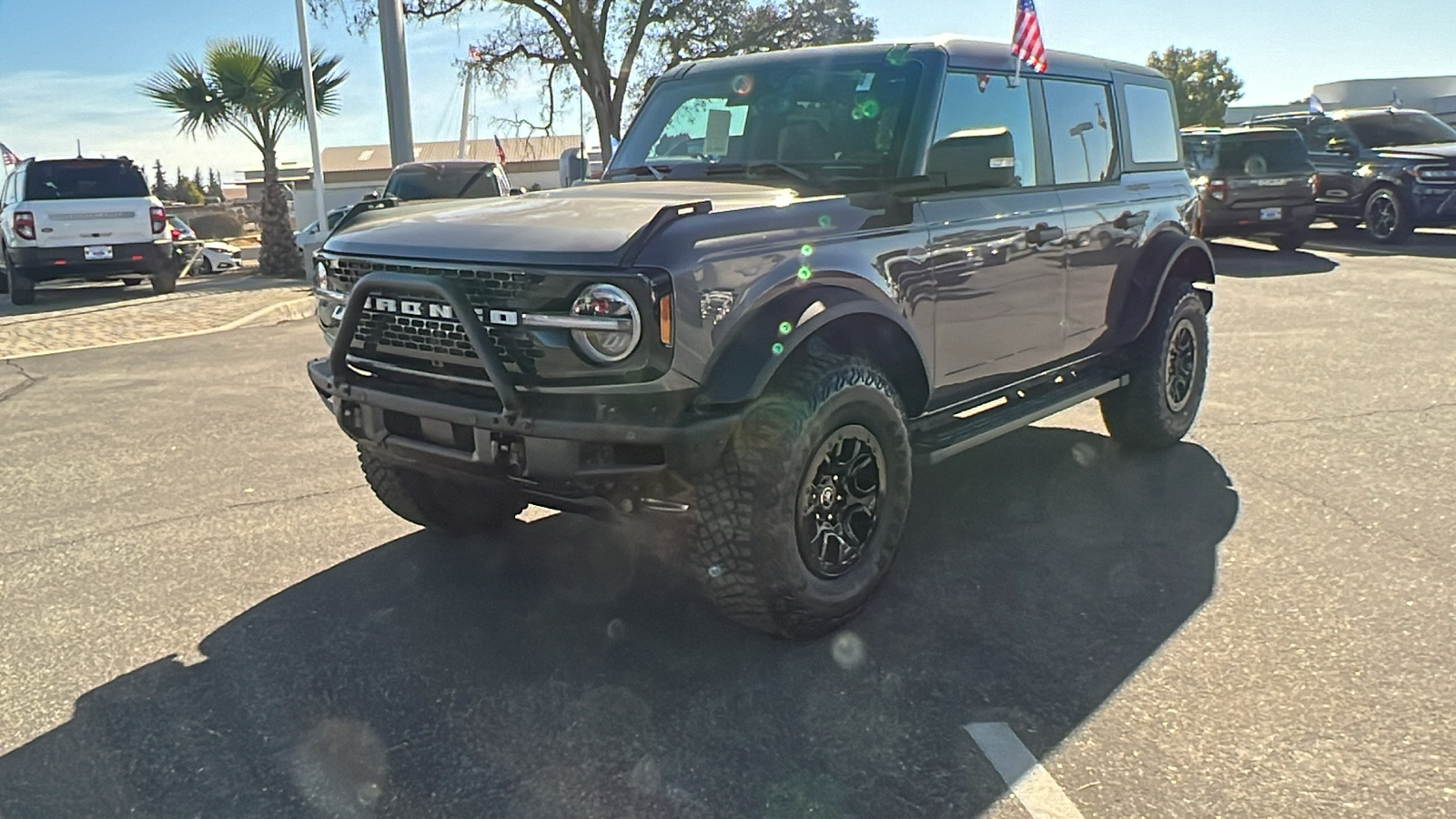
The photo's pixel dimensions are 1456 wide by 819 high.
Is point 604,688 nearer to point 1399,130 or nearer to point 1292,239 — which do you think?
point 1292,239

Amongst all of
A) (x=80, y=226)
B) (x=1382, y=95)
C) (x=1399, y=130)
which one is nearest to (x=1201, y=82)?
(x=1382, y=95)

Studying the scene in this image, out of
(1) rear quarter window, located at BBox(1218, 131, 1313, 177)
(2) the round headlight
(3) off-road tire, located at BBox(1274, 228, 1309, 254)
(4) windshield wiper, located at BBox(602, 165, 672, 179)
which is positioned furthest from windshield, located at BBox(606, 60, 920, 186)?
(3) off-road tire, located at BBox(1274, 228, 1309, 254)

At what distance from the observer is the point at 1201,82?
66188 mm

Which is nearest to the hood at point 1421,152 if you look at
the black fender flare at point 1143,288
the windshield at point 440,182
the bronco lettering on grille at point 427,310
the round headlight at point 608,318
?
the black fender flare at point 1143,288

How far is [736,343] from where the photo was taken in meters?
3.28

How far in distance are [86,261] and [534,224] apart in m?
12.9

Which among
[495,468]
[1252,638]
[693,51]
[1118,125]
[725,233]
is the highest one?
[693,51]

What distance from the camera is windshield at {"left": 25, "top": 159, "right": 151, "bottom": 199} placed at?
14195 mm

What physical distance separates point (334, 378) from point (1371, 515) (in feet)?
13.6

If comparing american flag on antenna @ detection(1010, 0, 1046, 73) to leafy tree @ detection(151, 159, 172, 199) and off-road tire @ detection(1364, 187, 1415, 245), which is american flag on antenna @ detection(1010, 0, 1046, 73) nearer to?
off-road tire @ detection(1364, 187, 1415, 245)

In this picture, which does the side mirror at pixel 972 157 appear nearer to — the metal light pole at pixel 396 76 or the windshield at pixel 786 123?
the windshield at pixel 786 123

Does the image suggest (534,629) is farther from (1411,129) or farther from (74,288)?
(1411,129)

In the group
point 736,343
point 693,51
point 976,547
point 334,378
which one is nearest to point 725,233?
point 736,343

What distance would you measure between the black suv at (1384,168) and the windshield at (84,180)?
16726 mm
